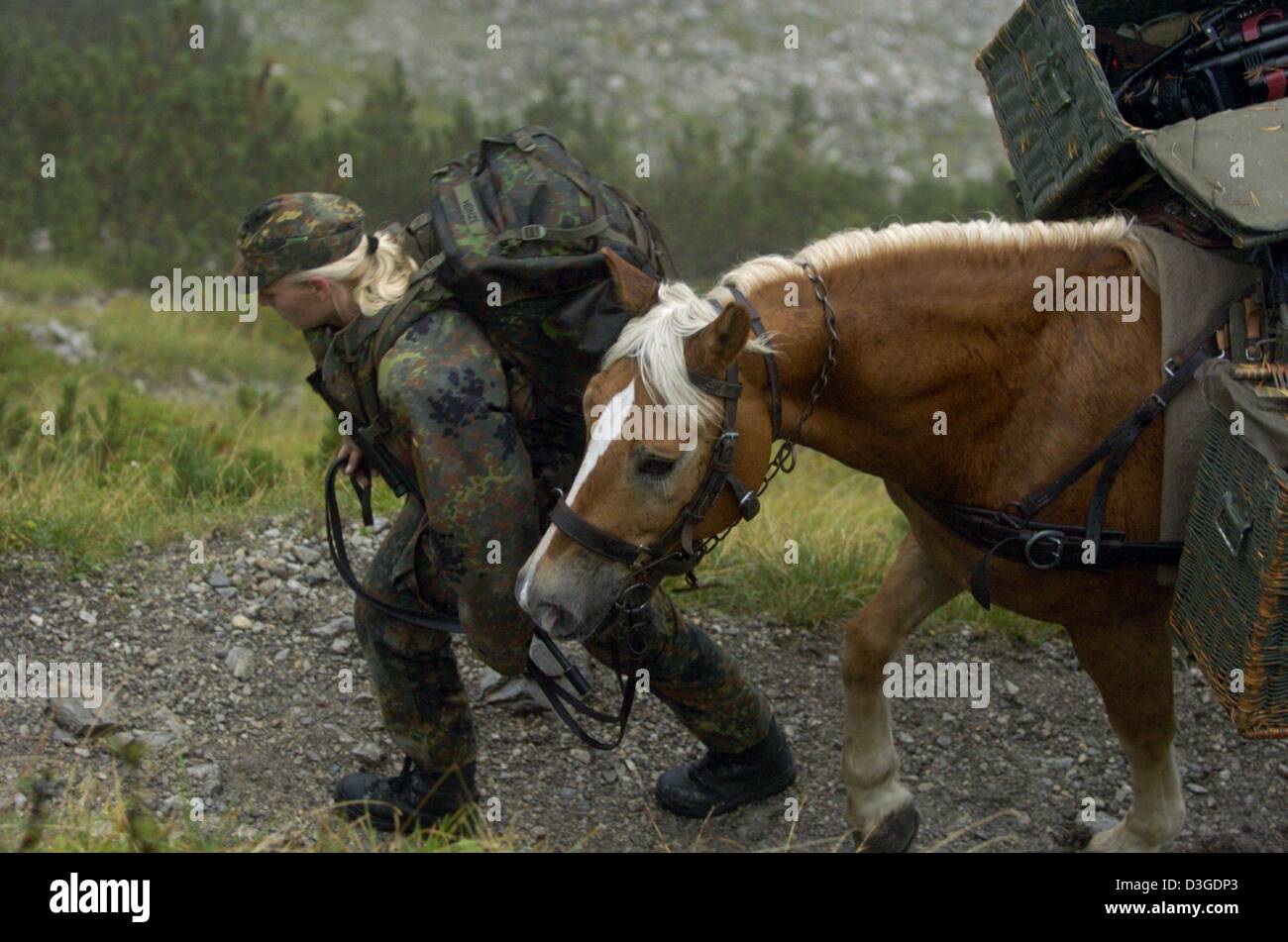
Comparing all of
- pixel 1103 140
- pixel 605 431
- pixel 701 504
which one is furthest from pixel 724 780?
pixel 1103 140

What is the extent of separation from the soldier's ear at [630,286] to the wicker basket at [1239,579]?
136 cm

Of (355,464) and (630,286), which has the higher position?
(630,286)

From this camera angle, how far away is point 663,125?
19047 millimetres

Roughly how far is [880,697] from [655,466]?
157 cm

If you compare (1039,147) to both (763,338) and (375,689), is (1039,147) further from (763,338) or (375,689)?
(375,689)

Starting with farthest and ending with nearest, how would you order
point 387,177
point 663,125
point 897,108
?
1. point 897,108
2. point 663,125
3. point 387,177

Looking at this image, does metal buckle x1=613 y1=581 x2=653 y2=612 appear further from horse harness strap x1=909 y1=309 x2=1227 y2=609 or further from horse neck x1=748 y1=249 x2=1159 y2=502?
horse harness strap x1=909 y1=309 x2=1227 y2=609

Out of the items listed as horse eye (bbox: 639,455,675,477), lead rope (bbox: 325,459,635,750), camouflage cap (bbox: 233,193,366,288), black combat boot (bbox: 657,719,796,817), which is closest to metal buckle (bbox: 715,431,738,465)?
horse eye (bbox: 639,455,675,477)

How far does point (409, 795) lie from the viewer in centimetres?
439

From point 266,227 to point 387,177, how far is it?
896 centimetres

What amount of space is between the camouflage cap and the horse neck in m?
1.29

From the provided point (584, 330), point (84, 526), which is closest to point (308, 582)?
point (84, 526)

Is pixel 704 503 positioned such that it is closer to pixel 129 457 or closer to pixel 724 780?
pixel 724 780

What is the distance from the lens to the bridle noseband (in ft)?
10.3
